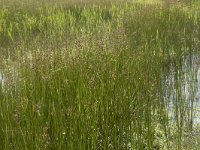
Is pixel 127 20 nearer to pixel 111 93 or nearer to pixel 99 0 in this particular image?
pixel 111 93

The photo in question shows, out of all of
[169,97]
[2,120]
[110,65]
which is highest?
[110,65]

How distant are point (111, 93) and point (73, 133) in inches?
28.2

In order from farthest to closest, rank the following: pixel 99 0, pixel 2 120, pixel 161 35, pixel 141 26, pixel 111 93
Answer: pixel 99 0 < pixel 141 26 < pixel 161 35 < pixel 111 93 < pixel 2 120

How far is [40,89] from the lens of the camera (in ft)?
10.8

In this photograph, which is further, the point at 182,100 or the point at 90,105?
the point at 182,100

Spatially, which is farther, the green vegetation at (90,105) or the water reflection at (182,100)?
the water reflection at (182,100)

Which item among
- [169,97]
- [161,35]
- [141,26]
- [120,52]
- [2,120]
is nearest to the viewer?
[2,120]

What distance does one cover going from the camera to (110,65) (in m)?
3.65

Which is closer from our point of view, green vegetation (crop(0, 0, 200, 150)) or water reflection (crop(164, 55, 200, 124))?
green vegetation (crop(0, 0, 200, 150))

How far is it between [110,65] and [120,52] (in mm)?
312

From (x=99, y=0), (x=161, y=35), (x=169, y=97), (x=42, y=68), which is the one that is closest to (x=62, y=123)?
(x=42, y=68)

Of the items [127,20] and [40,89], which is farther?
[127,20]

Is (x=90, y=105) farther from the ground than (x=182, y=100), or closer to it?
farther from the ground

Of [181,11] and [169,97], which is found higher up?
[181,11]
